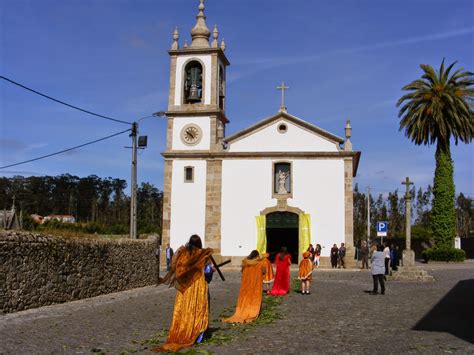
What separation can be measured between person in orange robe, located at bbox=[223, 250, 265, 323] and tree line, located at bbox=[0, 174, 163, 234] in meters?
73.9

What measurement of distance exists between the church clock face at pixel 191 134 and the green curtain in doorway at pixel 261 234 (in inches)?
222

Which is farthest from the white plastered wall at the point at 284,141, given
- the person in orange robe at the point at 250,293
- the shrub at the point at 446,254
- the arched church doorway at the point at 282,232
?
the person in orange robe at the point at 250,293

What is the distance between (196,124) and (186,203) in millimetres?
4538

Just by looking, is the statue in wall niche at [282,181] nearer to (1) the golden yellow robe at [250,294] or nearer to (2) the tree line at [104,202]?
(1) the golden yellow robe at [250,294]

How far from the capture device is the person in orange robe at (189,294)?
314 inches

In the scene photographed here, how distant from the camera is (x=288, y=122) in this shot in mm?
31453

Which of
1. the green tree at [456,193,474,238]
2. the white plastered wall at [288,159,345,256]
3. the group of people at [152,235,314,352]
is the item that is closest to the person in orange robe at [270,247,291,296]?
the group of people at [152,235,314,352]

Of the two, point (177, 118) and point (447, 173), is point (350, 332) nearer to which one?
point (177, 118)

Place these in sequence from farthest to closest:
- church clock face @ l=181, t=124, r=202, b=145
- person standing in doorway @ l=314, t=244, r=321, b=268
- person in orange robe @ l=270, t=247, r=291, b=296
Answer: church clock face @ l=181, t=124, r=202, b=145 < person standing in doorway @ l=314, t=244, r=321, b=268 < person in orange robe @ l=270, t=247, r=291, b=296

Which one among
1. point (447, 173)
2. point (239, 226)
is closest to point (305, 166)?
point (239, 226)

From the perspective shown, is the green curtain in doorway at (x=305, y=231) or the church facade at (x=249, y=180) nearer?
the green curtain in doorway at (x=305, y=231)

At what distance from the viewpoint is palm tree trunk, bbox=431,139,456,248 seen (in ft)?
118

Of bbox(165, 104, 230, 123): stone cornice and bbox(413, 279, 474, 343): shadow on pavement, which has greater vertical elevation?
bbox(165, 104, 230, 123): stone cornice

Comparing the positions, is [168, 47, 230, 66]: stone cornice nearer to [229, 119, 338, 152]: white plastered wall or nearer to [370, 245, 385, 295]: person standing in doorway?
[229, 119, 338, 152]: white plastered wall
